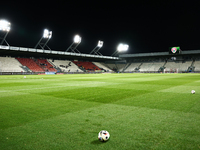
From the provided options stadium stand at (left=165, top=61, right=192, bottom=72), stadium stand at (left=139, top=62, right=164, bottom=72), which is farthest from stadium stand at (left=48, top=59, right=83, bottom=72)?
stadium stand at (left=165, top=61, right=192, bottom=72)

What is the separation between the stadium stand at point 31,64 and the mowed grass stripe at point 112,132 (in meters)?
59.8

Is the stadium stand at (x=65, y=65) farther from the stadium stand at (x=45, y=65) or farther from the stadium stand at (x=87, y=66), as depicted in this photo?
the stadium stand at (x=87, y=66)

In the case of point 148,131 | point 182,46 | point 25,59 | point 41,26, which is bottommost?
point 148,131

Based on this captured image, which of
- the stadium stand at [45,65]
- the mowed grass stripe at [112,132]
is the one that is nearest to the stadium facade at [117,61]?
the stadium stand at [45,65]

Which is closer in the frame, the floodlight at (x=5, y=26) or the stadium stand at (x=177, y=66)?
the floodlight at (x=5, y=26)

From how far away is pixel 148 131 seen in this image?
436cm

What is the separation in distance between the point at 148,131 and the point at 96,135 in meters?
1.38

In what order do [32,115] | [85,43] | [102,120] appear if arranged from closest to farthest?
[102,120] < [32,115] < [85,43]

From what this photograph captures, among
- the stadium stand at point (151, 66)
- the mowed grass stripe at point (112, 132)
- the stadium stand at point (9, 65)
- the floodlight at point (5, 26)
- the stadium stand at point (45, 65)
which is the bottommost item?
the mowed grass stripe at point (112, 132)

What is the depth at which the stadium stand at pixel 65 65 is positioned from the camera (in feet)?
234

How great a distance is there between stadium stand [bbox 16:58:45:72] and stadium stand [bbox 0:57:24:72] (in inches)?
92.1

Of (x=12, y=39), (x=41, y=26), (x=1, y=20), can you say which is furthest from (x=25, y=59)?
(x=1, y=20)

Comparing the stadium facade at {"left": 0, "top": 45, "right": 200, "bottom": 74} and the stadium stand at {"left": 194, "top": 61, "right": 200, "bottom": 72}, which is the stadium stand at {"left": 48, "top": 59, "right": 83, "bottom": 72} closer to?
the stadium facade at {"left": 0, "top": 45, "right": 200, "bottom": 74}

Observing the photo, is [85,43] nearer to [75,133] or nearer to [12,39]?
[12,39]
